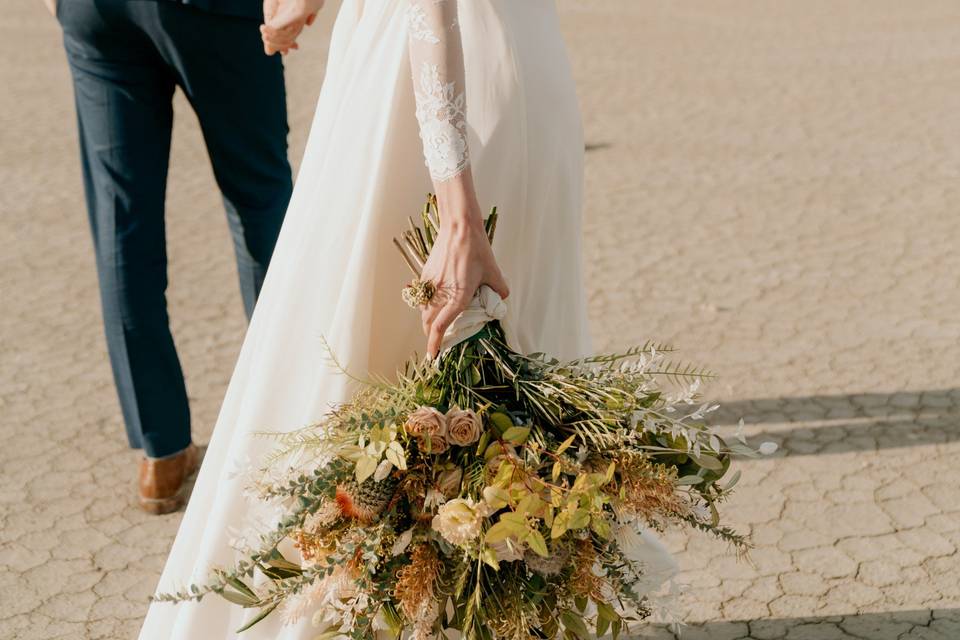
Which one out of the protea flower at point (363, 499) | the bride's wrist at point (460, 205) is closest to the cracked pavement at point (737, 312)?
the protea flower at point (363, 499)

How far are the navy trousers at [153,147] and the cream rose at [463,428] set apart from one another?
1.59m

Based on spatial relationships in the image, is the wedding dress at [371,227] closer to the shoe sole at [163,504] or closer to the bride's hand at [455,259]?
the bride's hand at [455,259]

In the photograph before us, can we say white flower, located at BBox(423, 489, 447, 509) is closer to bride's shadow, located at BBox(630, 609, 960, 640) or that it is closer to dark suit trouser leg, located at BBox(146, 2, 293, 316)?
bride's shadow, located at BBox(630, 609, 960, 640)

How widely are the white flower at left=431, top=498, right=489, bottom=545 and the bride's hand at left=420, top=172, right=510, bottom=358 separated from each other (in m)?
0.29

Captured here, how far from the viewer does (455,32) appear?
2.05 meters

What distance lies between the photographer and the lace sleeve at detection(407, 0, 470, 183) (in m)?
2.04

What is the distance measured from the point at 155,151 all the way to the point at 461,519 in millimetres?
1770

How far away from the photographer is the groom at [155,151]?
312cm

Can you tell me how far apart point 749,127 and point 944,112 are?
121cm

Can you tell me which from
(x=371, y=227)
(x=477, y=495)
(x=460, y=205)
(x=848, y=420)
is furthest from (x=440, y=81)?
(x=848, y=420)

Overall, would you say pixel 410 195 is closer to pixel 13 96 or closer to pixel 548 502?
pixel 548 502

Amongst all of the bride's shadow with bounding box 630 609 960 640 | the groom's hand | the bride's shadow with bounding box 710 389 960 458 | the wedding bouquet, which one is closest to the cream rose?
the wedding bouquet

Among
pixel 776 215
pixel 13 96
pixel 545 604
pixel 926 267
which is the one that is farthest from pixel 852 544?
pixel 13 96

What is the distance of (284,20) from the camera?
2.87 m
